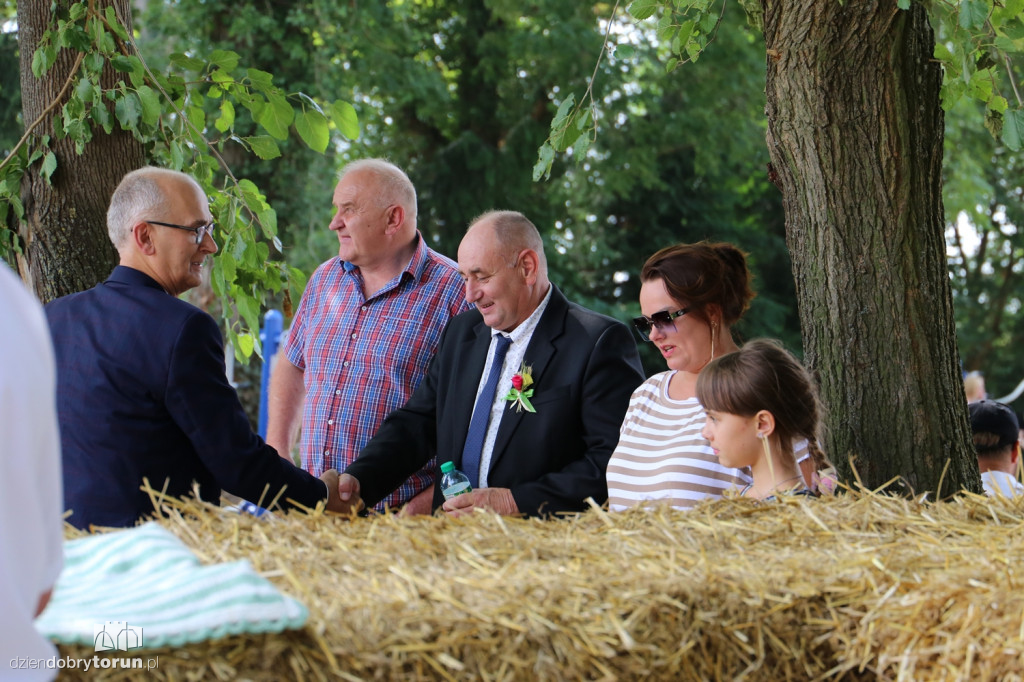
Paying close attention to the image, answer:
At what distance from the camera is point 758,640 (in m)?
1.91

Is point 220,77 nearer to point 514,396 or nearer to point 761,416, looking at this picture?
point 514,396

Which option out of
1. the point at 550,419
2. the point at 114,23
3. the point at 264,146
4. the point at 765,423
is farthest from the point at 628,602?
the point at 114,23

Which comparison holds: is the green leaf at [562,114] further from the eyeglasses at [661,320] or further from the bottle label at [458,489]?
the bottle label at [458,489]

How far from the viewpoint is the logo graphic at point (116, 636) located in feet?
5.49

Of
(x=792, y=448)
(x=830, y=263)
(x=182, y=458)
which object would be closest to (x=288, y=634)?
(x=182, y=458)

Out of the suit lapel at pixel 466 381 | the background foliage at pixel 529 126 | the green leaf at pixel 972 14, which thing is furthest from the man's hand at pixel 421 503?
the background foliage at pixel 529 126

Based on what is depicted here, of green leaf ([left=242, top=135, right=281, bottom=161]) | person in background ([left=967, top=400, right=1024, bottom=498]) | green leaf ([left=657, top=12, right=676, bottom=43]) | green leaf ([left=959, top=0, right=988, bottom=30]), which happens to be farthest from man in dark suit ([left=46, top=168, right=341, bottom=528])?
person in background ([left=967, top=400, right=1024, bottom=498])

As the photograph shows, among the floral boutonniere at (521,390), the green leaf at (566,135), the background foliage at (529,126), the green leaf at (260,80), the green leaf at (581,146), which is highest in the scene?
the background foliage at (529,126)

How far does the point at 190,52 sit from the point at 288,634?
12.1 metres

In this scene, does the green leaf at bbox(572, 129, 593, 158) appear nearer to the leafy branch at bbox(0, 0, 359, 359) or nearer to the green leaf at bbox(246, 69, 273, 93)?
the leafy branch at bbox(0, 0, 359, 359)

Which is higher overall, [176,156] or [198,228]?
[176,156]

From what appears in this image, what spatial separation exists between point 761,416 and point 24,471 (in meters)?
2.04

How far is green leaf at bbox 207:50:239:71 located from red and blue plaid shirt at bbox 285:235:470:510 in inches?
39.2

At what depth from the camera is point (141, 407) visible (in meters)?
2.97
